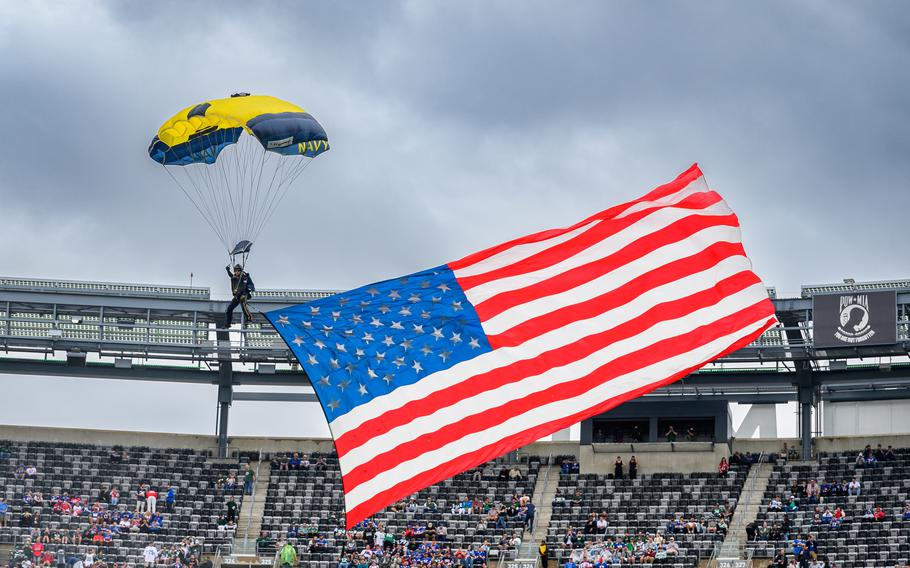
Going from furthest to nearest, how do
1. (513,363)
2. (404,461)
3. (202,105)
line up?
(202,105), (513,363), (404,461)

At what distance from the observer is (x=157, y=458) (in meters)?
54.1

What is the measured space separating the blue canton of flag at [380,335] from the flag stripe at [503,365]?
15 cm

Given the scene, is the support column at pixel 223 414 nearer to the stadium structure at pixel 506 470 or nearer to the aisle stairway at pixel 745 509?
the stadium structure at pixel 506 470

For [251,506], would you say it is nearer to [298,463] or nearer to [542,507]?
[298,463]

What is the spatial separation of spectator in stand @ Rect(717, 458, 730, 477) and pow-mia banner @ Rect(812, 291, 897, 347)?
16.3ft

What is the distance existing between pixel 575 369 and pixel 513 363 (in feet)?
2.19

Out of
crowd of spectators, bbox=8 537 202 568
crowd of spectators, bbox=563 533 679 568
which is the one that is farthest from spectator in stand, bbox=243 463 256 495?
crowd of spectators, bbox=563 533 679 568

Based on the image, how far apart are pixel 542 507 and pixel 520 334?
34.2 m

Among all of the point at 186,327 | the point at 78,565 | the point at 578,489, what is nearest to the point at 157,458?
the point at 186,327

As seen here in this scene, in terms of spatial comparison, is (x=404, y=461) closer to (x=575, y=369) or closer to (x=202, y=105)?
(x=575, y=369)

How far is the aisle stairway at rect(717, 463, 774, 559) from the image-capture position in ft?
144

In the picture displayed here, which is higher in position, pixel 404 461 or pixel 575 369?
pixel 575 369

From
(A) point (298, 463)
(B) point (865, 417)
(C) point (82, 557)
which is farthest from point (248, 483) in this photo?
(B) point (865, 417)

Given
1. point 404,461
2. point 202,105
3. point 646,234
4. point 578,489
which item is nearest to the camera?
point 404,461
